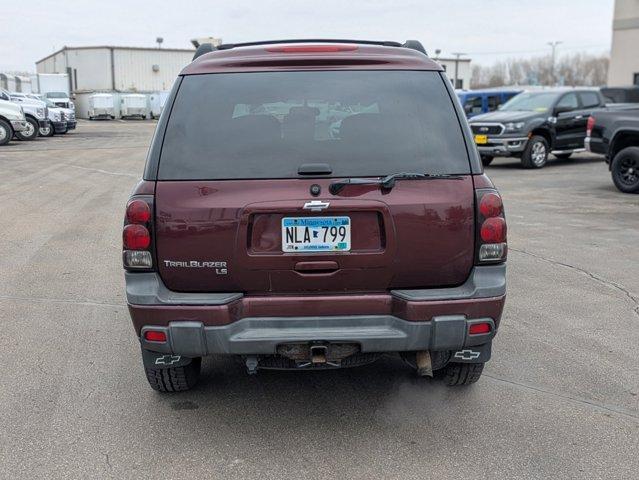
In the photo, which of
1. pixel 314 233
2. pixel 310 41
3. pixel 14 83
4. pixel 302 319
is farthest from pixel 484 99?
pixel 14 83

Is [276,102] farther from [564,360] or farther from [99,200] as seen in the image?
[99,200]

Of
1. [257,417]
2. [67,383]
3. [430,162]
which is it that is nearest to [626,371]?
[430,162]

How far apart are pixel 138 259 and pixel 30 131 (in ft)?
78.4

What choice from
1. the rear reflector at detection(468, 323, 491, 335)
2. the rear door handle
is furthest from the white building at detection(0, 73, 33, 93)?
the rear reflector at detection(468, 323, 491, 335)

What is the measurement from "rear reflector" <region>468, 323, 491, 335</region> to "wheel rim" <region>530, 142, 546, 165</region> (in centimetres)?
1410

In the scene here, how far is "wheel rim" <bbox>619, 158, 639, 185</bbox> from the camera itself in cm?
1205

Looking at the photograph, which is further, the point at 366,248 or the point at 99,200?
the point at 99,200

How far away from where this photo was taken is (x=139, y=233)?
333 centimetres

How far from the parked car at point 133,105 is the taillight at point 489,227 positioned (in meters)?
57.3

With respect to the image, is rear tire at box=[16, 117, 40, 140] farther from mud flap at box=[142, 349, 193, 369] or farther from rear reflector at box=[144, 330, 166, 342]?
rear reflector at box=[144, 330, 166, 342]

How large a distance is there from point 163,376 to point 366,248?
1453 mm

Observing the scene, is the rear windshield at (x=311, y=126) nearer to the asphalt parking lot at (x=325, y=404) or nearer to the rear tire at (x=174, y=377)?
the rear tire at (x=174, y=377)

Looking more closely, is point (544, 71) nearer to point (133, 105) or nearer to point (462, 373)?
point (133, 105)

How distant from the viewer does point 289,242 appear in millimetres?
3273
